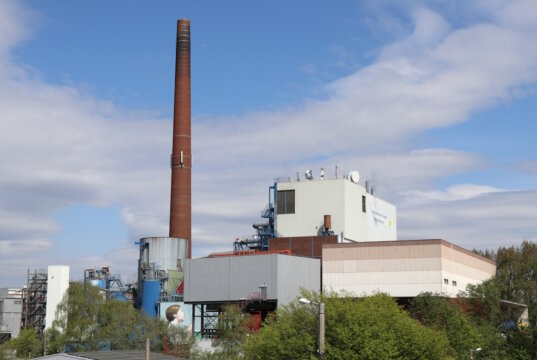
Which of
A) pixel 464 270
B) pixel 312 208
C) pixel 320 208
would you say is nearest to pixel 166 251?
pixel 312 208

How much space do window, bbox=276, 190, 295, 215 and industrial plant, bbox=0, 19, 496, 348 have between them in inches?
5.2

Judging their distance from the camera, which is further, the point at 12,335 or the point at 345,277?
the point at 12,335

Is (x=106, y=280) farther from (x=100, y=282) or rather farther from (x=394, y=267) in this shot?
(x=394, y=267)

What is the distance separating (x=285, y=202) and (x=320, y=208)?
16.2ft

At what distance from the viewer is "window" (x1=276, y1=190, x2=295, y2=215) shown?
97312 millimetres

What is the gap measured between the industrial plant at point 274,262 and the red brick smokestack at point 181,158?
0.44ft

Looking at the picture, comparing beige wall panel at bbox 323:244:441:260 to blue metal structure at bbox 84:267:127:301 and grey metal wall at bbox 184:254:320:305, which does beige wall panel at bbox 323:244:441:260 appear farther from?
blue metal structure at bbox 84:267:127:301

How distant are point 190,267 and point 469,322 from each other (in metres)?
30.8

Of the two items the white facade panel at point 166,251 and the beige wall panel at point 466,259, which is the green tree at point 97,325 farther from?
the beige wall panel at point 466,259

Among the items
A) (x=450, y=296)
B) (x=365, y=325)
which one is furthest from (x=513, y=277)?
(x=365, y=325)

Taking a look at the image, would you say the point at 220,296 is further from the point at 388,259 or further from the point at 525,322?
the point at 525,322

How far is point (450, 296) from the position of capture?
81250mm

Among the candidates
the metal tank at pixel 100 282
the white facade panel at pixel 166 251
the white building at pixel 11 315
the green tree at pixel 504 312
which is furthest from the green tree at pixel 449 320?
the white building at pixel 11 315

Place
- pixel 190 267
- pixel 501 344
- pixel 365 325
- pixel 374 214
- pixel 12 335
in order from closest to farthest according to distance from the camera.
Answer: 1. pixel 365 325
2. pixel 501 344
3. pixel 190 267
4. pixel 374 214
5. pixel 12 335
